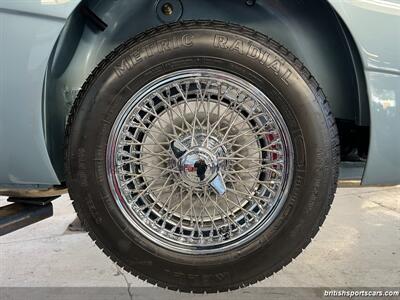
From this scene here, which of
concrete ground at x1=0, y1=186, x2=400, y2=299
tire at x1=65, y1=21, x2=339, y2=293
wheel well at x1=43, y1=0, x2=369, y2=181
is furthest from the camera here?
concrete ground at x1=0, y1=186, x2=400, y2=299

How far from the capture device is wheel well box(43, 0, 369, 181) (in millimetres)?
1590

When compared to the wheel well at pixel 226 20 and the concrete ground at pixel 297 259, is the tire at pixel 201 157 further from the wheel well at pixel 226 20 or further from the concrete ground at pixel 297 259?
the concrete ground at pixel 297 259

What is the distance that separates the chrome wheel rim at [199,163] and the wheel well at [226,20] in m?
0.31

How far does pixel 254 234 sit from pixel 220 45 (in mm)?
693

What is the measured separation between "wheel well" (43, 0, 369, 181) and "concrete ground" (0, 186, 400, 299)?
1127mm

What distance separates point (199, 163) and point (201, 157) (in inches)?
0.9

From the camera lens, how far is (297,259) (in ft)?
8.84

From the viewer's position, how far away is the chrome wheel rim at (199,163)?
4.92ft

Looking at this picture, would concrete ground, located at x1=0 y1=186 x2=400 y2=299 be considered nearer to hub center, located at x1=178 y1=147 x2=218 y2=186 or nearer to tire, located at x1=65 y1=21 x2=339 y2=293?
tire, located at x1=65 y1=21 x2=339 y2=293

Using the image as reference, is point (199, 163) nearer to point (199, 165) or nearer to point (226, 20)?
point (199, 165)

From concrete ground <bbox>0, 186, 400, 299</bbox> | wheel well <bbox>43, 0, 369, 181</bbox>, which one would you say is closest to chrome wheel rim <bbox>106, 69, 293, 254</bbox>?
wheel well <bbox>43, 0, 369, 181</bbox>

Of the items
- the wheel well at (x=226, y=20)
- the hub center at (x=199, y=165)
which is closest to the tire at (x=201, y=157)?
the hub center at (x=199, y=165)

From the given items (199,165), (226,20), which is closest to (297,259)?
(199,165)

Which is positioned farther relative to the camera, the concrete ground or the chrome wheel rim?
the concrete ground
